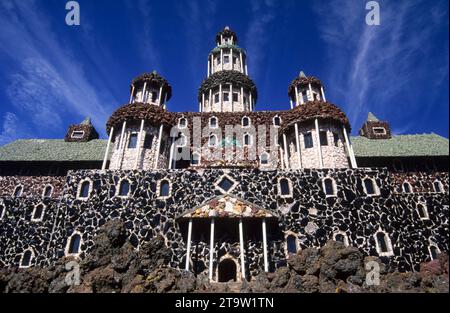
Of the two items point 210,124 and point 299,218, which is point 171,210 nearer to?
→ point 299,218

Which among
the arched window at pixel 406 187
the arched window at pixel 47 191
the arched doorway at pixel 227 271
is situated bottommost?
the arched doorway at pixel 227 271

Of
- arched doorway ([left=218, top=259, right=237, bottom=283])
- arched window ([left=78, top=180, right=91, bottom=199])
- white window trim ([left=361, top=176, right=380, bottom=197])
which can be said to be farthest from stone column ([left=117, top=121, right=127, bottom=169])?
white window trim ([left=361, top=176, right=380, bottom=197])

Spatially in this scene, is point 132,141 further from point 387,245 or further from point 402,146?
point 402,146

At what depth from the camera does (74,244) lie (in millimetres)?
20656

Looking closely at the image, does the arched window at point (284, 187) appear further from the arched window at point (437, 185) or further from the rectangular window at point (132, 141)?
the arched window at point (437, 185)

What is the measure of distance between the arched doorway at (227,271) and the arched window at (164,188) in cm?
637

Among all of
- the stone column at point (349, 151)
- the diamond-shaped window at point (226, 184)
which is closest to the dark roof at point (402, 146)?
the stone column at point (349, 151)

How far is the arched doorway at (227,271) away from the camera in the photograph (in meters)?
19.8

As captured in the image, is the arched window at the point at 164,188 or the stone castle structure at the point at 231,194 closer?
the stone castle structure at the point at 231,194

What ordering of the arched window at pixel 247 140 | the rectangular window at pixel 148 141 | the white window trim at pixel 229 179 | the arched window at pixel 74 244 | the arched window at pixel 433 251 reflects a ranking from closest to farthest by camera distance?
1. the arched window at pixel 433 251
2. the arched window at pixel 74 244
3. the white window trim at pixel 229 179
4. the rectangular window at pixel 148 141
5. the arched window at pixel 247 140

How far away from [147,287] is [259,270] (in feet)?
23.9

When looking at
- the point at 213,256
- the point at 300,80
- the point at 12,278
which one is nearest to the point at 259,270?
the point at 213,256

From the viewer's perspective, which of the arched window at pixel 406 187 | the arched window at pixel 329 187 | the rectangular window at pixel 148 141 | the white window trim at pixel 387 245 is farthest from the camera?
the arched window at pixel 406 187

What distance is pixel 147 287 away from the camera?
15.7m
